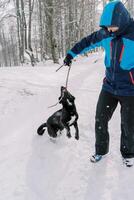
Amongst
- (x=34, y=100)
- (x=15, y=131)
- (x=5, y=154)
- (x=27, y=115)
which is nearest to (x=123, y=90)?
(x=5, y=154)

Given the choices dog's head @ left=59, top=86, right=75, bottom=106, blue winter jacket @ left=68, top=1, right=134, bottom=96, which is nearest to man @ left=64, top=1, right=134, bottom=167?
blue winter jacket @ left=68, top=1, right=134, bottom=96

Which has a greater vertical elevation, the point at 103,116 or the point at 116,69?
the point at 116,69

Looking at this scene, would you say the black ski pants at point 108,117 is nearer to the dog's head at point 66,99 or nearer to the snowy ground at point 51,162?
the snowy ground at point 51,162

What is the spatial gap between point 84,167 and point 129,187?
77cm

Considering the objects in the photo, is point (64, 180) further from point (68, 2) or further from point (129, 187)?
point (68, 2)

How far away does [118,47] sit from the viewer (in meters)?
3.71

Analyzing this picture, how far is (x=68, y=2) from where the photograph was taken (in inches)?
1168

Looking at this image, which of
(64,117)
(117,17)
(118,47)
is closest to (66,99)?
(64,117)

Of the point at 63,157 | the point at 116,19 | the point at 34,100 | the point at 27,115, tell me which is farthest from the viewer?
the point at 34,100

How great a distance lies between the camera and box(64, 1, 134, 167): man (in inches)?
143

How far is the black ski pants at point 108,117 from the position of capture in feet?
13.1

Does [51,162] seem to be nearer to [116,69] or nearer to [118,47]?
[116,69]

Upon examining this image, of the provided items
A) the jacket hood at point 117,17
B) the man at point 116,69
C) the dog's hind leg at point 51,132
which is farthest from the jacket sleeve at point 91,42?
the dog's hind leg at point 51,132

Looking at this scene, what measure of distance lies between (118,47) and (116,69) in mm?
274
